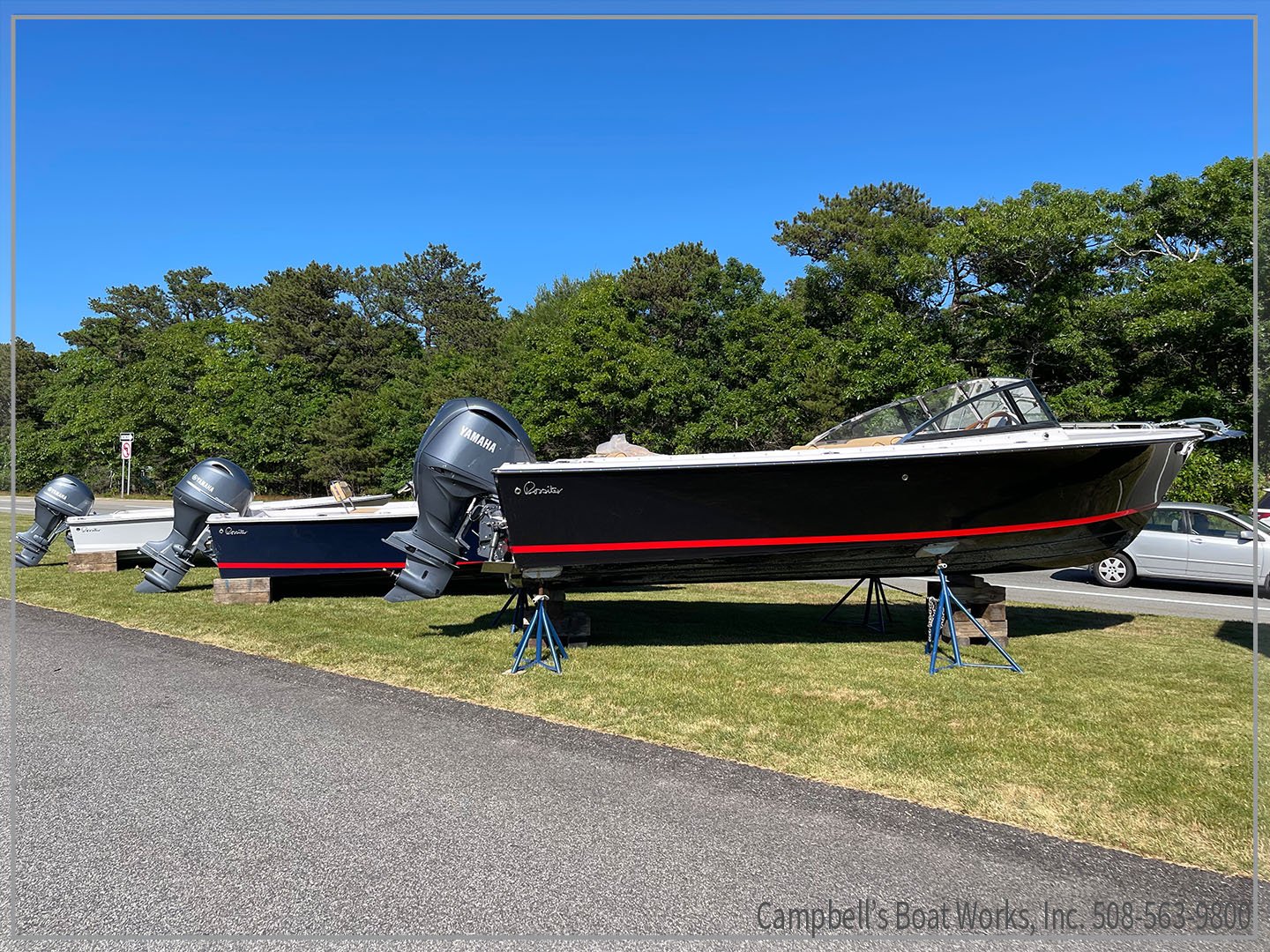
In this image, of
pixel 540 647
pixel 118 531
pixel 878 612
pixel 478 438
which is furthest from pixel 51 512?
pixel 878 612

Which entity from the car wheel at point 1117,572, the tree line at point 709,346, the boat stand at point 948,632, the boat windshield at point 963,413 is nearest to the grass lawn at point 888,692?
the boat stand at point 948,632

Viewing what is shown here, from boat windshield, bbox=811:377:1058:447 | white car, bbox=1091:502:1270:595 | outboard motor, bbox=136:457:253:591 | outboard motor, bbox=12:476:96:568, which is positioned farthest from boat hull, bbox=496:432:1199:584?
outboard motor, bbox=12:476:96:568

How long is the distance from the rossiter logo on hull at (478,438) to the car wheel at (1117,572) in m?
9.22

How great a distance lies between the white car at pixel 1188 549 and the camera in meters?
10.7

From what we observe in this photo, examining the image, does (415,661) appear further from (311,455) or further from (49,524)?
(311,455)

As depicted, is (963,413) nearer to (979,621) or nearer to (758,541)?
(979,621)

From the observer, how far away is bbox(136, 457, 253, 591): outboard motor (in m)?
10.2

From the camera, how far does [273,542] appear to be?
31.5 feet

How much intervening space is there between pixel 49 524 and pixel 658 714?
1295 cm

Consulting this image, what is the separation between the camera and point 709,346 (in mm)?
29938

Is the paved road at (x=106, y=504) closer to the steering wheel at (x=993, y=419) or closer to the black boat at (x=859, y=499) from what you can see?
the black boat at (x=859, y=499)

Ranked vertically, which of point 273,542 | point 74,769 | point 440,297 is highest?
point 440,297

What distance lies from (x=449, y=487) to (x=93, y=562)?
8.97 metres

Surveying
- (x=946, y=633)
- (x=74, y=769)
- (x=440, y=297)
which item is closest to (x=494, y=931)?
(x=74, y=769)
